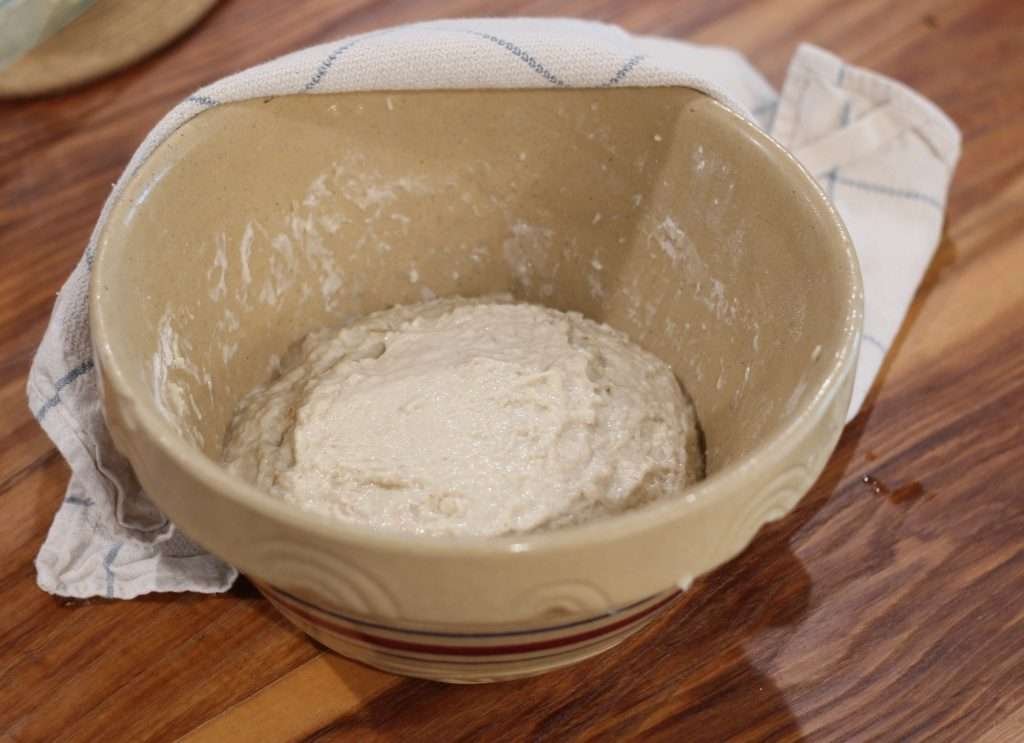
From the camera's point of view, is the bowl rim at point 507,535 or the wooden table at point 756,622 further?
the wooden table at point 756,622

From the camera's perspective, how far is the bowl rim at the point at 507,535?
0.51 metres

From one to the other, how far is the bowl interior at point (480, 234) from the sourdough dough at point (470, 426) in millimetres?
39

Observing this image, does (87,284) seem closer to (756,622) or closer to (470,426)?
(470,426)

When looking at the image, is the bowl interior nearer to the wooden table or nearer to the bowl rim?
the bowl rim

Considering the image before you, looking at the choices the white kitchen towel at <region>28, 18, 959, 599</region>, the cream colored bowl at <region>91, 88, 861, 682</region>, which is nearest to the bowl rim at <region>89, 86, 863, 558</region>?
the cream colored bowl at <region>91, 88, 861, 682</region>

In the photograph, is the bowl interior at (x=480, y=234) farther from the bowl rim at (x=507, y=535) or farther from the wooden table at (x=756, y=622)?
the wooden table at (x=756, y=622)

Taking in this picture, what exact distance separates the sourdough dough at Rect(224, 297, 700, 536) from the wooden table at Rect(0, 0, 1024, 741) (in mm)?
97

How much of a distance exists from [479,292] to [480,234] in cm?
5

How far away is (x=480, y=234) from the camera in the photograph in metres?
0.88

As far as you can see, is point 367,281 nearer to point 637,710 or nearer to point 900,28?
point 637,710

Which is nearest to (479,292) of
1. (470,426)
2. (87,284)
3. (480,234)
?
(480,234)

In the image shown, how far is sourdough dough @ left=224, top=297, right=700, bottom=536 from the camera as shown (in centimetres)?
70

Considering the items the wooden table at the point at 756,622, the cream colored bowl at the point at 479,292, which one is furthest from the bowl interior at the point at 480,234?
the wooden table at the point at 756,622

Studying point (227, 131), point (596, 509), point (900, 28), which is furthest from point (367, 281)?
point (900, 28)
